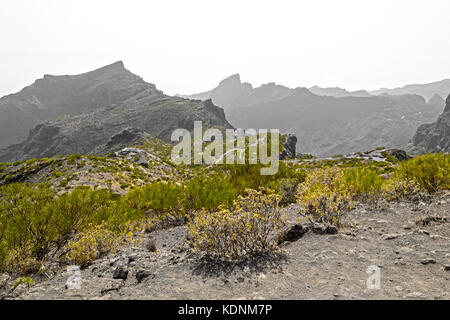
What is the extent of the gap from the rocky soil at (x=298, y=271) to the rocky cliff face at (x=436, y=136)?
184 meters

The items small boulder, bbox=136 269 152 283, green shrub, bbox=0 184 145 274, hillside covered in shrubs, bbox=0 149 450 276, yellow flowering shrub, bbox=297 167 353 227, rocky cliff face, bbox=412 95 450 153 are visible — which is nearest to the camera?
small boulder, bbox=136 269 152 283

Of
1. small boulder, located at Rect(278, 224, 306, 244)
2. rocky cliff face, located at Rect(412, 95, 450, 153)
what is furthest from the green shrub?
rocky cliff face, located at Rect(412, 95, 450, 153)

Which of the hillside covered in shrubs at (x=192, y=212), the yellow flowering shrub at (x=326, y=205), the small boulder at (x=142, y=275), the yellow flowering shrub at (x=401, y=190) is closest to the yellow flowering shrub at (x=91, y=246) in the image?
the hillside covered in shrubs at (x=192, y=212)

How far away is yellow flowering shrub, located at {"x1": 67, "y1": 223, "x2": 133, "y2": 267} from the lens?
496 centimetres

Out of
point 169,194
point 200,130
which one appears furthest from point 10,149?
point 169,194

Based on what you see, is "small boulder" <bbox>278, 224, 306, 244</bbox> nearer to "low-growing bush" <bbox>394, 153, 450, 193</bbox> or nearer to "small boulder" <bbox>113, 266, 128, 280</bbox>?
"small boulder" <bbox>113, 266, 128, 280</bbox>

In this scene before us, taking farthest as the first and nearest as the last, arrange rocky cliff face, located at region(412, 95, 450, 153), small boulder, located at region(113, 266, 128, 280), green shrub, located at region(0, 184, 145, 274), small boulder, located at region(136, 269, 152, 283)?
rocky cliff face, located at region(412, 95, 450, 153), green shrub, located at region(0, 184, 145, 274), small boulder, located at region(113, 266, 128, 280), small boulder, located at region(136, 269, 152, 283)

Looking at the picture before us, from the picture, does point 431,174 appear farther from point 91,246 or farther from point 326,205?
point 91,246

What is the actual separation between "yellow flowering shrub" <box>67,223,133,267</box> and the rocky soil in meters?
0.29

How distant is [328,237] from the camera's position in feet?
15.9

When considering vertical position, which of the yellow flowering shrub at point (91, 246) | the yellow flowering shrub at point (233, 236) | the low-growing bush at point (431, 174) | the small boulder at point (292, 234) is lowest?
the yellow flowering shrub at point (91, 246)

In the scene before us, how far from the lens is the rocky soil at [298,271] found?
309cm

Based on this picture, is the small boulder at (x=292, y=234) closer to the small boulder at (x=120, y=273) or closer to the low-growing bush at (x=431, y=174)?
the small boulder at (x=120, y=273)
